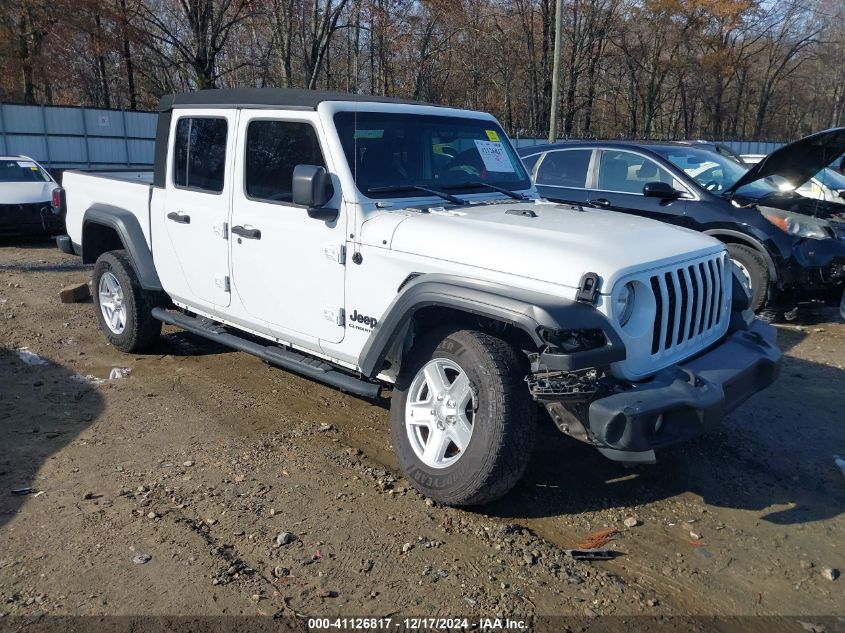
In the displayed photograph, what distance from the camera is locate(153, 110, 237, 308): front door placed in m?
4.96

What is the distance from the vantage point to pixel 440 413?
145 inches

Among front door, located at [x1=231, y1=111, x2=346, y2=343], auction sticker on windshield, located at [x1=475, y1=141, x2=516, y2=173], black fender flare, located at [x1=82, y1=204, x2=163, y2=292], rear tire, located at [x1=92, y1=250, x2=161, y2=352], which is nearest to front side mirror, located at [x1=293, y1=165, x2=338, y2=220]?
front door, located at [x1=231, y1=111, x2=346, y2=343]

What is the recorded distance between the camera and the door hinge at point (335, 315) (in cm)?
419

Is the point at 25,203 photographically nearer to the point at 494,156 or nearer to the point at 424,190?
the point at 494,156

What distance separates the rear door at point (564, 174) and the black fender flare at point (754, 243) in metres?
1.52

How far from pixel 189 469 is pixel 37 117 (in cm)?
2126

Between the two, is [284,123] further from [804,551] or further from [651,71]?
[651,71]

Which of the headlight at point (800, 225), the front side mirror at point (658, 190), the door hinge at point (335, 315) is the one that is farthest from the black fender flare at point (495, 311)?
the headlight at point (800, 225)

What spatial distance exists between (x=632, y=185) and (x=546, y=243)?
5052 millimetres

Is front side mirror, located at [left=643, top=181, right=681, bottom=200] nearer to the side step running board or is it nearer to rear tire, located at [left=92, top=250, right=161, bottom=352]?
the side step running board

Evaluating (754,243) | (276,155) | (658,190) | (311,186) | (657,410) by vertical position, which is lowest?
(657,410)

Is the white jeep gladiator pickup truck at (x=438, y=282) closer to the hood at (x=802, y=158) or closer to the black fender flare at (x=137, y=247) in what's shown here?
the black fender flare at (x=137, y=247)

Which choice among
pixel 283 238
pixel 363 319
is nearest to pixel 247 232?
pixel 283 238

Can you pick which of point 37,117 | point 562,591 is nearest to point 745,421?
point 562,591
